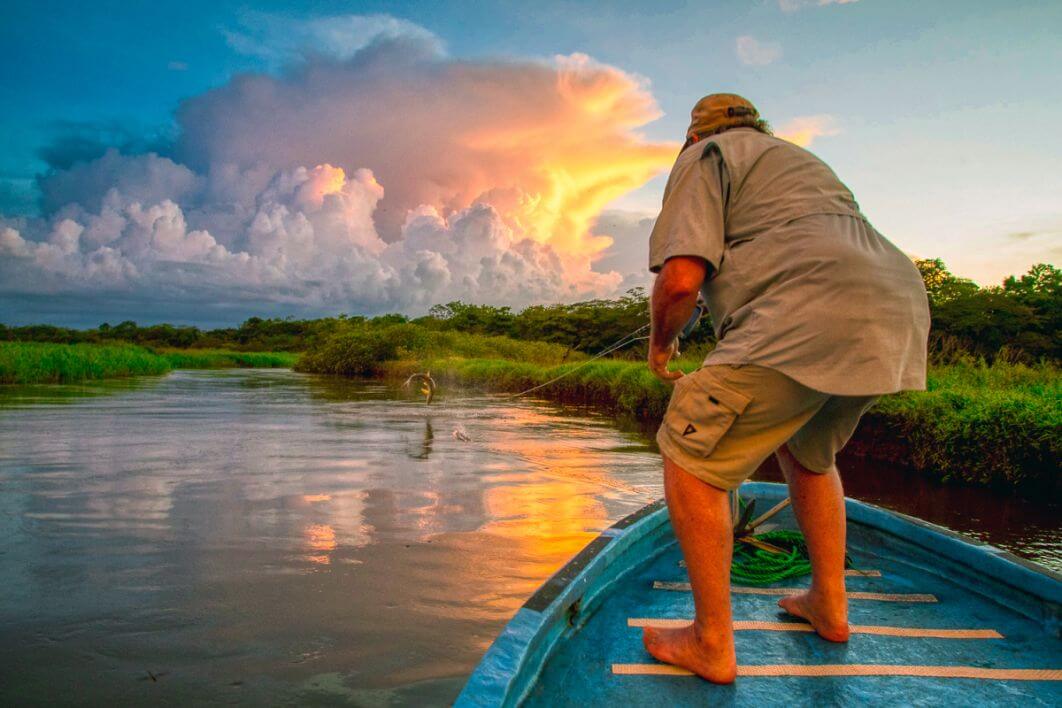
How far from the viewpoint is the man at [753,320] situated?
165cm

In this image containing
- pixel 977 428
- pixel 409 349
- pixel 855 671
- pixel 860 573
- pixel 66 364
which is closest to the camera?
pixel 855 671

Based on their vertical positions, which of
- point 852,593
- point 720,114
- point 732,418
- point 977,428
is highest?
point 720,114

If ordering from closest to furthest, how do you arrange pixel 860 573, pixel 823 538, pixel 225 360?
pixel 823 538, pixel 860 573, pixel 225 360

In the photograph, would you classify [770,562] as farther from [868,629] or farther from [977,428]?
[977,428]

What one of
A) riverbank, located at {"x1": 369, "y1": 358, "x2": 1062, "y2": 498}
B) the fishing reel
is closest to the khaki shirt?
the fishing reel

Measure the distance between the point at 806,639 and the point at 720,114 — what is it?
1.54 m

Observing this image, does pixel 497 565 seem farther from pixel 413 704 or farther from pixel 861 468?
pixel 861 468

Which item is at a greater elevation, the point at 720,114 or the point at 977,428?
the point at 720,114

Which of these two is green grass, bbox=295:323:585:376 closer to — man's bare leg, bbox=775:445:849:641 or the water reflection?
the water reflection

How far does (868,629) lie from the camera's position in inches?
83.6

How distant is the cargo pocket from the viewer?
168 cm

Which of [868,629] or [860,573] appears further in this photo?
[860,573]

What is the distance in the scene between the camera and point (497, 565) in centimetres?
446

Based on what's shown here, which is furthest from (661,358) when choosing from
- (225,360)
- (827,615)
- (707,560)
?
(225,360)
